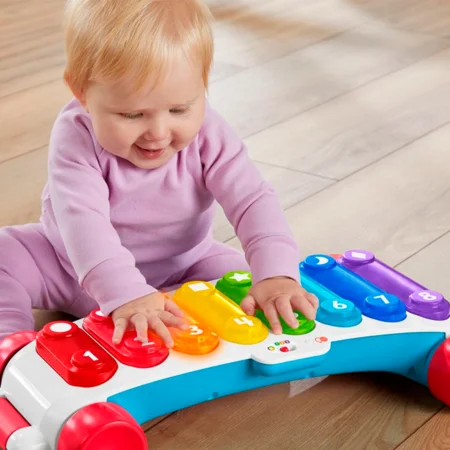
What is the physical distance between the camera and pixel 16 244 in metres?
1.01

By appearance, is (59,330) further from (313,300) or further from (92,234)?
(313,300)

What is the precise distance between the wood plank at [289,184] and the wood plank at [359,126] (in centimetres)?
2

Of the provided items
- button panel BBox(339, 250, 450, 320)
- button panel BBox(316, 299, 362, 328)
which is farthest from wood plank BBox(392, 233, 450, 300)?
button panel BBox(316, 299, 362, 328)

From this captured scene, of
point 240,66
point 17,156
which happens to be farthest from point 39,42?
point 17,156

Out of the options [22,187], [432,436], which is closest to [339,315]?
[432,436]

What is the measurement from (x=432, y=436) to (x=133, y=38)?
44 cm

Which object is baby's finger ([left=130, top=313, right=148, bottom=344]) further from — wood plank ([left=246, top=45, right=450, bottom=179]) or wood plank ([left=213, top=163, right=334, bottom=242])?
wood plank ([left=246, top=45, right=450, bottom=179])

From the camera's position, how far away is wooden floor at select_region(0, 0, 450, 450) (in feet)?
2.78

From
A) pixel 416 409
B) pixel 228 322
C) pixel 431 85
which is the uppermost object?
pixel 228 322

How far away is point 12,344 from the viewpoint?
82cm

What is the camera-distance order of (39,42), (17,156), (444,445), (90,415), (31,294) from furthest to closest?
(39,42), (17,156), (31,294), (444,445), (90,415)

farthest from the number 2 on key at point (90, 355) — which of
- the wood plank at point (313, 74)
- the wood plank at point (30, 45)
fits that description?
the wood plank at point (30, 45)

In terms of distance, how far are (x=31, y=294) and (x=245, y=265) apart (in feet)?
0.79

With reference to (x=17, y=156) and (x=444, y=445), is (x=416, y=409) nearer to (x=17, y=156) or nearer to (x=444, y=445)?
(x=444, y=445)
